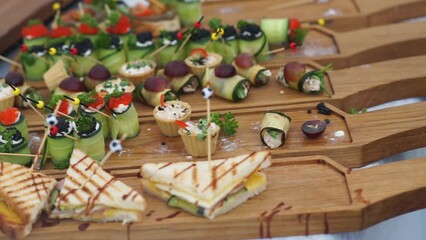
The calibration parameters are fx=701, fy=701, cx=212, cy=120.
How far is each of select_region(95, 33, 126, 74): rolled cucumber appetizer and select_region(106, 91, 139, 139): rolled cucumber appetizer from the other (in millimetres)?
854

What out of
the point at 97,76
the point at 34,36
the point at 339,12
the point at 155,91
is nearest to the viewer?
the point at 155,91

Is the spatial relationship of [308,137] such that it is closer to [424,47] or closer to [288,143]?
[288,143]

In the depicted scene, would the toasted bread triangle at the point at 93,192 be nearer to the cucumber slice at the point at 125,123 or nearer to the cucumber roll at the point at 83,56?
the cucumber slice at the point at 125,123

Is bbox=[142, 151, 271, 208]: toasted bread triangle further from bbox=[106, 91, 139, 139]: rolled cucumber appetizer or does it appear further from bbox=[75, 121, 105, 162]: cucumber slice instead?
bbox=[106, 91, 139, 139]: rolled cucumber appetizer

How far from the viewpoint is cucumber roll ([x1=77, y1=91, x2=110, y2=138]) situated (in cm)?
394

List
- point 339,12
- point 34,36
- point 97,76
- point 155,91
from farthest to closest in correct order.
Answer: point 339,12, point 34,36, point 97,76, point 155,91

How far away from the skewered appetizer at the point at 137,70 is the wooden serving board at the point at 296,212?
1.25 m

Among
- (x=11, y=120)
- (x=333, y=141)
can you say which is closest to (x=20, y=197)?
(x=11, y=120)

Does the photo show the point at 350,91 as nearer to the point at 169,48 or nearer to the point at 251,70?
the point at 251,70

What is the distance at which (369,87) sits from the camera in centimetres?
436

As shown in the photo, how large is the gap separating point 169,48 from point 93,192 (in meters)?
1.72

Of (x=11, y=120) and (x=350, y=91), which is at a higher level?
(x=11, y=120)

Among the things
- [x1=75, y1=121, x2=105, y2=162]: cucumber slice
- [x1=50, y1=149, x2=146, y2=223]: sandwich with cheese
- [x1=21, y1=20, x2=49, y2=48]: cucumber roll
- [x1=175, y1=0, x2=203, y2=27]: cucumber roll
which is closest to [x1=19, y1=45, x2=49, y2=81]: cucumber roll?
[x1=21, y1=20, x2=49, y2=48]: cucumber roll

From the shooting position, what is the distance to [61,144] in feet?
12.5
